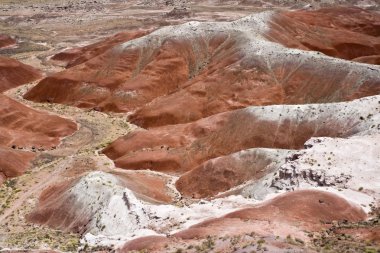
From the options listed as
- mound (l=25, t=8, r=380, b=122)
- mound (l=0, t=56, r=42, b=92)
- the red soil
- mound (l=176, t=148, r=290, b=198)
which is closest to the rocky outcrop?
mound (l=176, t=148, r=290, b=198)

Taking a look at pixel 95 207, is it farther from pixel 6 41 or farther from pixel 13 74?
pixel 6 41

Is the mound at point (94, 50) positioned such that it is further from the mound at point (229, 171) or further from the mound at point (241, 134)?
the mound at point (229, 171)

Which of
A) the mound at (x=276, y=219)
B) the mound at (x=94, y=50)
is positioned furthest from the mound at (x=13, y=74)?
the mound at (x=276, y=219)

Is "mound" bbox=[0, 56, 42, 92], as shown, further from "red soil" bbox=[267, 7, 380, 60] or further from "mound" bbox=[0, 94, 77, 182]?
"red soil" bbox=[267, 7, 380, 60]

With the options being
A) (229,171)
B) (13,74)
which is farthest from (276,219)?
(13,74)

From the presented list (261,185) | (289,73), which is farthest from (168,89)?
(261,185)

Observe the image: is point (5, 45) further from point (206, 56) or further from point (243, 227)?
point (243, 227)
